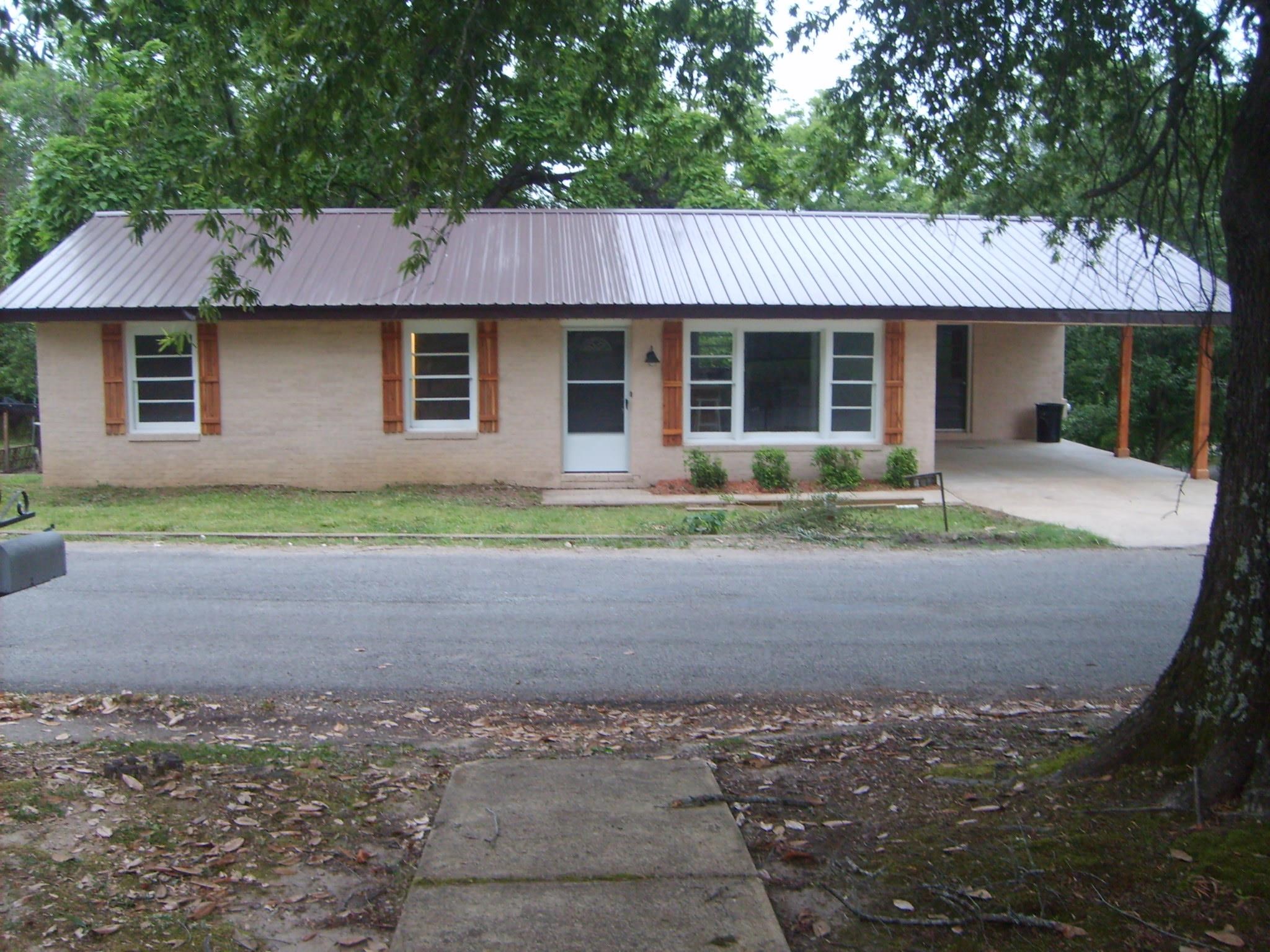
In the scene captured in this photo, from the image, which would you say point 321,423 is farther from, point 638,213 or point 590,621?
point 590,621

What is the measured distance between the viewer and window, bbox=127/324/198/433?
59.9ft

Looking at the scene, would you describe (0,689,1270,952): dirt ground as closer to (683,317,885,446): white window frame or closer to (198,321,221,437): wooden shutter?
(683,317,885,446): white window frame

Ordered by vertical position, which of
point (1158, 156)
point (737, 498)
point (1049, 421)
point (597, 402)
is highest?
point (1158, 156)

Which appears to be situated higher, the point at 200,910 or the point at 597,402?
the point at 597,402

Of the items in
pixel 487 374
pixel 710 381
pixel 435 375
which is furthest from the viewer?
pixel 710 381

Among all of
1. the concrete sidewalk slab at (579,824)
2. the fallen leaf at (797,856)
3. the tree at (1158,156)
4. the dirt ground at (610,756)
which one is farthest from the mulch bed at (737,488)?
the fallen leaf at (797,856)

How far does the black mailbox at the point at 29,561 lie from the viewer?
4625 millimetres

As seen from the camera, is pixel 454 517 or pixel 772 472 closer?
pixel 454 517

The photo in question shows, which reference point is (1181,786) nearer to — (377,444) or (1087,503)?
(1087,503)

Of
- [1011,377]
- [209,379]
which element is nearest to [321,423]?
[209,379]

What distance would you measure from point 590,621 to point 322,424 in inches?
403

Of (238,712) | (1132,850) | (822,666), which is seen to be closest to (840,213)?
(822,666)

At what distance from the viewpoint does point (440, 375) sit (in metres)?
18.4

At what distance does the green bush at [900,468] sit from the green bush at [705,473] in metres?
2.61
